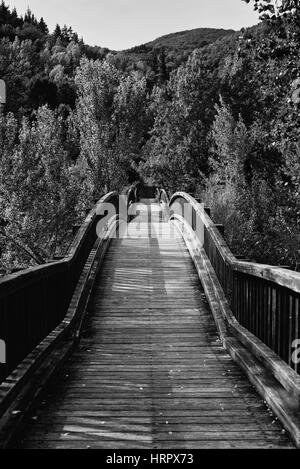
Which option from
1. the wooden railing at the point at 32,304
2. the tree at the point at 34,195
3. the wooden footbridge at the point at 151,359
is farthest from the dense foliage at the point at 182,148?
the wooden railing at the point at 32,304

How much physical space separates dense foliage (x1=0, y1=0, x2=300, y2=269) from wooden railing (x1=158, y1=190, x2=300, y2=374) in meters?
3.05

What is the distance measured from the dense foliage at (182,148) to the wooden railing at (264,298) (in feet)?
9.99

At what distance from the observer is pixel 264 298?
6.18m

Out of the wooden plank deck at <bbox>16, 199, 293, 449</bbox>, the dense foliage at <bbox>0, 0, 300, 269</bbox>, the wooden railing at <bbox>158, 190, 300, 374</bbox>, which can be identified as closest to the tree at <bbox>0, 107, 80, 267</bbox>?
the dense foliage at <bbox>0, 0, 300, 269</bbox>

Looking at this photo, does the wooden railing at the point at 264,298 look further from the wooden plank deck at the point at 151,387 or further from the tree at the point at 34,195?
the tree at the point at 34,195

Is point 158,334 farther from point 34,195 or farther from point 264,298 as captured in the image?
point 34,195

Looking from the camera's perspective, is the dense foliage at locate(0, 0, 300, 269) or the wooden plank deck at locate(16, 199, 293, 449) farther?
the dense foliage at locate(0, 0, 300, 269)

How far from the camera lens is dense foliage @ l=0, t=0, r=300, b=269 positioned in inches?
478

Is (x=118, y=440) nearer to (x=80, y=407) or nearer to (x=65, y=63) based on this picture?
(x=80, y=407)

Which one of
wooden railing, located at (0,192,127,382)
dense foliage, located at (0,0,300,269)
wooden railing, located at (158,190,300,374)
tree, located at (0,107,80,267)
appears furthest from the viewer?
tree, located at (0,107,80,267)

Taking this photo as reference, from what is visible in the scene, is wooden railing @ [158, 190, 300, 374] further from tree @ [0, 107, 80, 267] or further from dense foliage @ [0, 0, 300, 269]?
tree @ [0, 107, 80, 267]

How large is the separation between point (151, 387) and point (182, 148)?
39.4 metres

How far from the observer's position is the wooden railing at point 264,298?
4949mm
